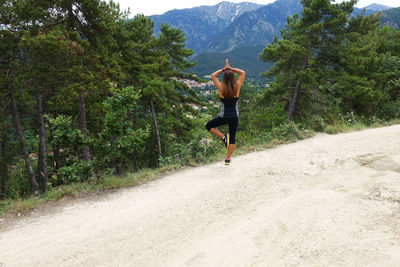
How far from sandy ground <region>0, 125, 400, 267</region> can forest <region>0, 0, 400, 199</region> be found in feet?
5.13

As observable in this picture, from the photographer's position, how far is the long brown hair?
15.3ft

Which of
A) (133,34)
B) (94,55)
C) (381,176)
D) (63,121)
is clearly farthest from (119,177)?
(133,34)

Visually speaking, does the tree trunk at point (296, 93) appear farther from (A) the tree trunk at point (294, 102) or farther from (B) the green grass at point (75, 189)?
(B) the green grass at point (75, 189)

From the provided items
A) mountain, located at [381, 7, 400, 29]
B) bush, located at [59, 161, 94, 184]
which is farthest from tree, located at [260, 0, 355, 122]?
mountain, located at [381, 7, 400, 29]

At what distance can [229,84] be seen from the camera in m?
4.71

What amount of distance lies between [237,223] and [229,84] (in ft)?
9.05

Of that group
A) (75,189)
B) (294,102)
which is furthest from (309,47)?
(75,189)

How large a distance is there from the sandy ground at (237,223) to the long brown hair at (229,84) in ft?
5.73

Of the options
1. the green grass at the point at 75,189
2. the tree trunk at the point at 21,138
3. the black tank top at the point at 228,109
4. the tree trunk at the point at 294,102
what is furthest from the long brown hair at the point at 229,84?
the tree trunk at the point at 294,102

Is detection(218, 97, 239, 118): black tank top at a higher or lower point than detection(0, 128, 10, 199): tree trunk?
higher

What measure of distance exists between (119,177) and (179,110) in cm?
1996

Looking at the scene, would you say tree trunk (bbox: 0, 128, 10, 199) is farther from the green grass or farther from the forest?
the green grass

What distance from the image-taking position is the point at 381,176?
13.3 ft

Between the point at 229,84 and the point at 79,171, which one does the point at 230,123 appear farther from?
the point at 79,171
